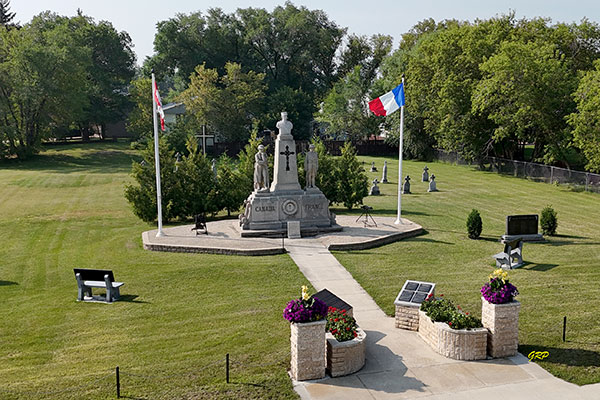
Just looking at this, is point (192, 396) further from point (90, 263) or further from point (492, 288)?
point (90, 263)

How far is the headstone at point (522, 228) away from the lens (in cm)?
1864

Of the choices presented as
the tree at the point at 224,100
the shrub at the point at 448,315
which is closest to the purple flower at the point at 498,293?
the shrub at the point at 448,315

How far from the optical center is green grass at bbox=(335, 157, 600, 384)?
10.8 meters

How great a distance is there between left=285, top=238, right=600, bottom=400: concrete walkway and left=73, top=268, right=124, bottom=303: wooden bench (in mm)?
6450

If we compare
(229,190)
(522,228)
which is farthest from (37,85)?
(522,228)

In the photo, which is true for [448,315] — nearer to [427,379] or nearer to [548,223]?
[427,379]

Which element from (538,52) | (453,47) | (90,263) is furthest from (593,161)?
(90,263)

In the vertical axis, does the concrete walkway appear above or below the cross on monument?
below

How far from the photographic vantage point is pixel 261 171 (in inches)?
816

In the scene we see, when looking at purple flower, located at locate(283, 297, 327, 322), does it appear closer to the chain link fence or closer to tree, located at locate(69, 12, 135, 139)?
the chain link fence

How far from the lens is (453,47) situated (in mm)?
44750

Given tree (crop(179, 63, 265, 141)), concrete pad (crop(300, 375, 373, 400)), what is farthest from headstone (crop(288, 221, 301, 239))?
tree (crop(179, 63, 265, 141))

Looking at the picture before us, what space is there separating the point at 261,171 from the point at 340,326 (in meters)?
11.8

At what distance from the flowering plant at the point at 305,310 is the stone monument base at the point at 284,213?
1104 cm
